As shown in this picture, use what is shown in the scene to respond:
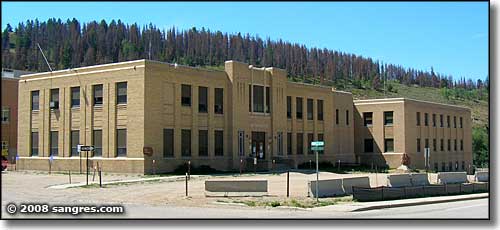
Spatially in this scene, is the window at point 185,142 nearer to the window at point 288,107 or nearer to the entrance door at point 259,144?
the entrance door at point 259,144

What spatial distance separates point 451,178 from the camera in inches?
1523

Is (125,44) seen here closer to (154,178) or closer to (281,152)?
(281,152)

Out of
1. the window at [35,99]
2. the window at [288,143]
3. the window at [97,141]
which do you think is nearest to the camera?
the window at [97,141]

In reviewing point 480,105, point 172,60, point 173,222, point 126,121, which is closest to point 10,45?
point 126,121

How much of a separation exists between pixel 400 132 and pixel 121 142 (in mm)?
33144

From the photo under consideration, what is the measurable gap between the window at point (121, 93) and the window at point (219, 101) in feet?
24.8

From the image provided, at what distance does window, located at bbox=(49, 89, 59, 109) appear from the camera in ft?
168

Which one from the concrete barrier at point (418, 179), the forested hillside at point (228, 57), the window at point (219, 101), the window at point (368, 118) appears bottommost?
the concrete barrier at point (418, 179)

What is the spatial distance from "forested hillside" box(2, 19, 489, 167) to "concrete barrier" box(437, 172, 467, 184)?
102 ft

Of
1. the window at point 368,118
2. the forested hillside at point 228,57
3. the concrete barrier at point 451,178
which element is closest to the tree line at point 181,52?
the forested hillside at point 228,57

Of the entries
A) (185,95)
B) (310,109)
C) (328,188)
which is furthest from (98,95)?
(328,188)

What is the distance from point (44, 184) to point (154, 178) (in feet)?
23.1

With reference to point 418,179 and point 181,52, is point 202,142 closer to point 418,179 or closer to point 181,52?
point 418,179

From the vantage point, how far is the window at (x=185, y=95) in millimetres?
48438
